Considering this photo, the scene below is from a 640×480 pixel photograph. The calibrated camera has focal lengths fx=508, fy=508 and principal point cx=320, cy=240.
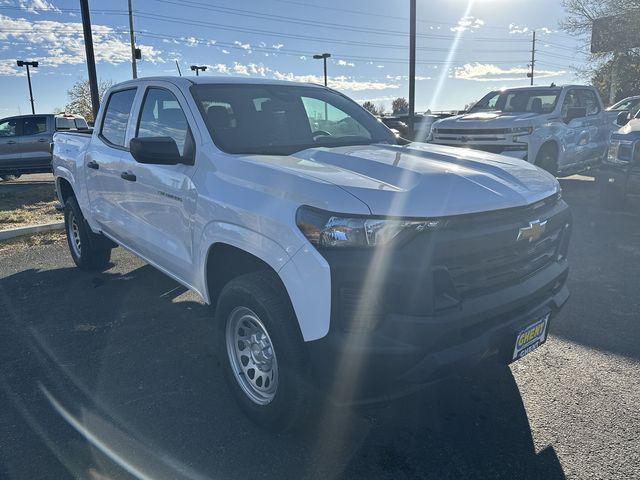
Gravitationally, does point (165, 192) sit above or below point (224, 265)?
above

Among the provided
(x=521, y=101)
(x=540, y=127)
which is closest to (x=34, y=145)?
(x=521, y=101)

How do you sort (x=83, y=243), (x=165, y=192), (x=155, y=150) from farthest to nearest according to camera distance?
(x=83, y=243), (x=165, y=192), (x=155, y=150)

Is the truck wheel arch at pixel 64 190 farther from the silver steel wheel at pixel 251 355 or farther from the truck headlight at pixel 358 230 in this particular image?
the truck headlight at pixel 358 230

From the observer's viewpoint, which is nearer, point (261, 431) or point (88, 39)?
point (261, 431)

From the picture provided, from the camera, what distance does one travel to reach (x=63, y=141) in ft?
19.1

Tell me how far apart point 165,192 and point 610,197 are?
7473 millimetres

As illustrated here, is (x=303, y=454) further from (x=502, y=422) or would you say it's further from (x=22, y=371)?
(x=22, y=371)

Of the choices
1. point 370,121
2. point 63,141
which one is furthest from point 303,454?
point 63,141

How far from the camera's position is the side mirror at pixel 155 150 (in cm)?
306

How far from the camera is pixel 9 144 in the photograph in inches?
591

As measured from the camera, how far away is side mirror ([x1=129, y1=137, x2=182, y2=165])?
306cm

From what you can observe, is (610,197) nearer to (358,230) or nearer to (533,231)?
(533,231)

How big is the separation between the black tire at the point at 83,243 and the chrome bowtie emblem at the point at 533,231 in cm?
462

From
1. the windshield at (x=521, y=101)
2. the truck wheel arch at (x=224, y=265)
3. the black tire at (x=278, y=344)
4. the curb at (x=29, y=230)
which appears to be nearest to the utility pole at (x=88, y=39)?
the curb at (x=29, y=230)
